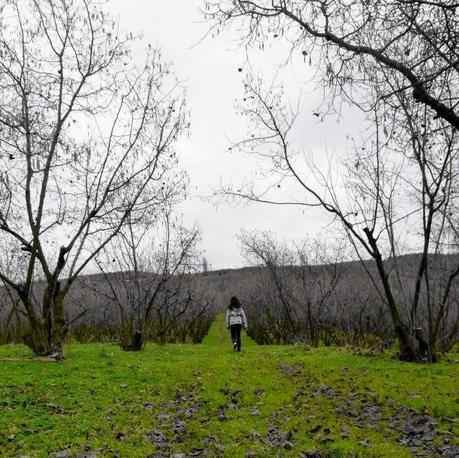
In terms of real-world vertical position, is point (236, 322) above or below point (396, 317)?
above

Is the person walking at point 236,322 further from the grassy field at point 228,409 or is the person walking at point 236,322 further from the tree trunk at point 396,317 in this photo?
the tree trunk at point 396,317

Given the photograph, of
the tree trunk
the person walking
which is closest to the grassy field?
the tree trunk

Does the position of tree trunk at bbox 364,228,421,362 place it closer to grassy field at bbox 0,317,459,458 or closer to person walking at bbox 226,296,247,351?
grassy field at bbox 0,317,459,458

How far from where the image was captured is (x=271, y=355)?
1634 cm

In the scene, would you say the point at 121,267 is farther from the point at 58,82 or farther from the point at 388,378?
the point at 388,378

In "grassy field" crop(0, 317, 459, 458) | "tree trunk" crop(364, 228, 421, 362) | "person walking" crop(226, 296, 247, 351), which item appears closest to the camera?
"grassy field" crop(0, 317, 459, 458)

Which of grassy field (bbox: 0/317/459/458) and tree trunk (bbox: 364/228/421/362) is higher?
tree trunk (bbox: 364/228/421/362)

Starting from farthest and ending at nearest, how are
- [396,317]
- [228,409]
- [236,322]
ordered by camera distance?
[236,322] → [396,317] → [228,409]

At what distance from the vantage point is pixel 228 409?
341 inches

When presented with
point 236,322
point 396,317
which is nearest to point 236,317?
point 236,322

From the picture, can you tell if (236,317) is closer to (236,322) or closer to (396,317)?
(236,322)

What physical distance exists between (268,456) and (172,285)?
28.0 meters

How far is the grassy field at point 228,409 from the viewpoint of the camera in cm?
650

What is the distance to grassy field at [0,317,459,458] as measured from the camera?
21.3 ft
